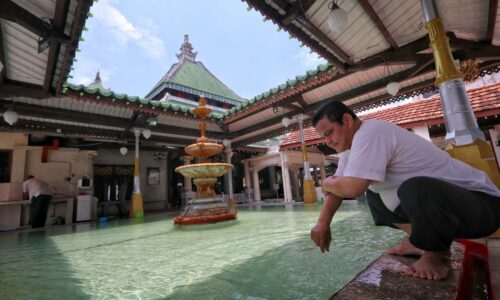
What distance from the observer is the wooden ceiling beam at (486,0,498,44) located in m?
4.29

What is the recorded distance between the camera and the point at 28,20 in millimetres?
3906

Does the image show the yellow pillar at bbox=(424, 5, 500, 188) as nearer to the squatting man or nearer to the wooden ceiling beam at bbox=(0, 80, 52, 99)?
the squatting man

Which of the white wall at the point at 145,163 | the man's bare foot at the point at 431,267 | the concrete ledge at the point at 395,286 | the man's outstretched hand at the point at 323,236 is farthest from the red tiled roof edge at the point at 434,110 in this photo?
the white wall at the point at 145,163

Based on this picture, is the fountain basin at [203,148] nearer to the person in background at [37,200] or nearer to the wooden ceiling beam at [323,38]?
the wooden ceiling beam at [323,38]

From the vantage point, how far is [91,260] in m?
2.96

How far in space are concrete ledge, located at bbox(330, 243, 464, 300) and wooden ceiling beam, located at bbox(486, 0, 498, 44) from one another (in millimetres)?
5148

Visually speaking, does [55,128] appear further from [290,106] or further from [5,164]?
[290,106]

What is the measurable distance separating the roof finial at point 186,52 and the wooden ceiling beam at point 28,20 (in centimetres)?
1916

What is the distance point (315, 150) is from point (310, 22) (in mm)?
10125

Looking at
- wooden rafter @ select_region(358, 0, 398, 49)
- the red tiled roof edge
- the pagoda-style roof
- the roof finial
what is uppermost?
the roof finial

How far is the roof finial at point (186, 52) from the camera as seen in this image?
22.4 meters

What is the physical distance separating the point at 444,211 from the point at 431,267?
380 millimetres

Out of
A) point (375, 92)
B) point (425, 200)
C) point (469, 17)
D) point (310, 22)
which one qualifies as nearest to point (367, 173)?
point (425, 200)

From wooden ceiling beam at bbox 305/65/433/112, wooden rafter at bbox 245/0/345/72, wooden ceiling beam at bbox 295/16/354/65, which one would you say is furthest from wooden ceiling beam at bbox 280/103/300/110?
wooden ceiling beam at bbox 295/16/354/65
